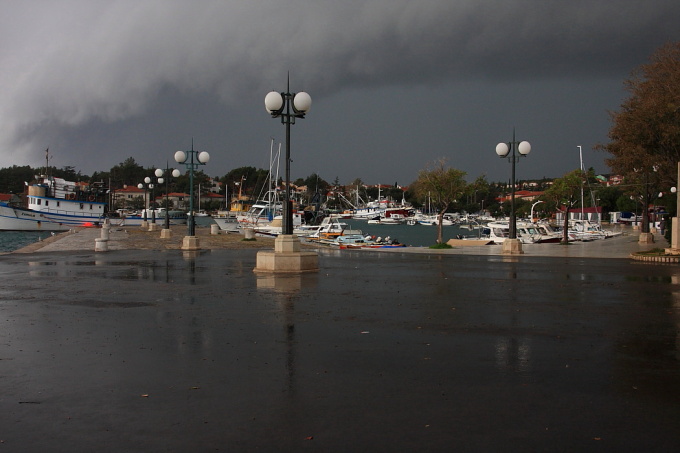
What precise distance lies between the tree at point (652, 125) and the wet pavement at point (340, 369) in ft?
50.8

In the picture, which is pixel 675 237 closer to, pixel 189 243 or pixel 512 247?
pixel 512 247

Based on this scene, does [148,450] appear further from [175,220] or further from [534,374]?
[175,220]

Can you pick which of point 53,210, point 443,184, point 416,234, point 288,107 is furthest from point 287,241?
point 416,234

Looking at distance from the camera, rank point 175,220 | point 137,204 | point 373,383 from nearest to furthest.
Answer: point 373,383 → point 175,220 → point 137,204

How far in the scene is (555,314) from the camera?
10.7 m

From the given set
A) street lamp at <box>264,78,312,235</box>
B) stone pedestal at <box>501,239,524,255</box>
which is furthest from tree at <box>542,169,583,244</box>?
street lamp at <box>264,78,312,235</box>

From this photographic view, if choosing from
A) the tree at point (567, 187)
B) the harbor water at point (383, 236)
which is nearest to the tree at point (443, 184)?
the tree at point (567, 187)

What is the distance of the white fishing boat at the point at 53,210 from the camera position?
85.0m

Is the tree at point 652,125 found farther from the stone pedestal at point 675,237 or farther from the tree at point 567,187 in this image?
the tree at point 567,187

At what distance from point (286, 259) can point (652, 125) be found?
61.7ft

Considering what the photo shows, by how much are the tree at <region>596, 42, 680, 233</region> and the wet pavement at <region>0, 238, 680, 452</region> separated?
15.5m

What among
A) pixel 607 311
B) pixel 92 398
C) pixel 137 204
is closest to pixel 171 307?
pixel 92 398

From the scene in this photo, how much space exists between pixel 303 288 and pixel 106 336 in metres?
6.13

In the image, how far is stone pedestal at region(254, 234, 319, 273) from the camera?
1809cm
